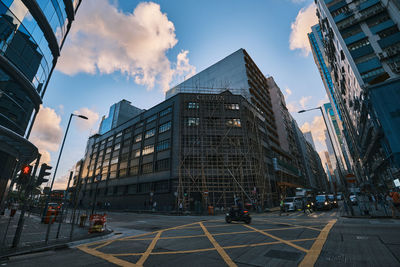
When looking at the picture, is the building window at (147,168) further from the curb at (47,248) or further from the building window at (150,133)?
the curb at (47,248)

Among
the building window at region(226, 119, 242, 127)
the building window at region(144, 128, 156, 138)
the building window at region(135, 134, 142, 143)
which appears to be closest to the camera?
the building window at region(226, 119, 242, 127)

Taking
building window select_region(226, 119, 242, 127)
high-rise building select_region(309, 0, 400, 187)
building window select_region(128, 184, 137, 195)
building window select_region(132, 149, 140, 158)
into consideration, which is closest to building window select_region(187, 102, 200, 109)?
building window select_region(226, 119, 242, 127)

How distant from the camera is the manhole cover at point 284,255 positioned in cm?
508

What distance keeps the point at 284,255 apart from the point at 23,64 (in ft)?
85.3

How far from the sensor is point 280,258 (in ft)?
16.7

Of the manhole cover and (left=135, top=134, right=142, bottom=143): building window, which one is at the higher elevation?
(left=135, top=134, right=142, bottom=143): building window

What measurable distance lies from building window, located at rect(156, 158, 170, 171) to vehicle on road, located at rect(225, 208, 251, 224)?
20.5m

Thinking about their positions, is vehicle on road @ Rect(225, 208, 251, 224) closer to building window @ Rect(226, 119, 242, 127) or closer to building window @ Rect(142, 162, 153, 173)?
building window @ Rect(226, 119, 242, 127)

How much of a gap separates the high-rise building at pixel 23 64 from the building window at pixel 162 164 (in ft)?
61.2

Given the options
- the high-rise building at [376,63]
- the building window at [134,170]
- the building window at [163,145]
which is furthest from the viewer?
the building window at [134,170]

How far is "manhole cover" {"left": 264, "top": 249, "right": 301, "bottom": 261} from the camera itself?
16.7 ft

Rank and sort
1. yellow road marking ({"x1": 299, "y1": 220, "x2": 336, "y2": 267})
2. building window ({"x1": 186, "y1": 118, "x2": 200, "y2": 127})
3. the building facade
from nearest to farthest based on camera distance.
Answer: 1. yellow road marking ({"x1": 299, "y1": 220, "x2": 336, "y2": 267})
2. the building facade
3. building window ({"x1": 186, "y1": 118, "x2": 200, "y2": 127})

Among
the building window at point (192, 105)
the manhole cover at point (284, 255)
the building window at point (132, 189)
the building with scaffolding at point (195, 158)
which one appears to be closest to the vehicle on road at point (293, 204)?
the building with scaffolding at point (195, 158)

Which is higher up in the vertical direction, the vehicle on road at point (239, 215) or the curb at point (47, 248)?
the vehicle on road at point (239, 215)
